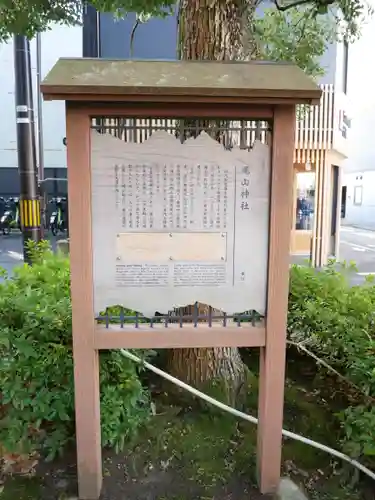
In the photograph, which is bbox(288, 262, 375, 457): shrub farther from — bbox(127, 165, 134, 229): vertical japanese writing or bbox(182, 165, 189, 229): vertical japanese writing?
bbox(127, 165, 134, 229): vertical japanese writing

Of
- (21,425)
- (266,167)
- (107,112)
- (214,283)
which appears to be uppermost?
(107,112)

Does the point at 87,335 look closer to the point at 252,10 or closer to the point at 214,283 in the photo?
the point at 214,283

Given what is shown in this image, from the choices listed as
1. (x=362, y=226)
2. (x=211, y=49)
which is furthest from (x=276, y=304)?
(x=362, y=226)

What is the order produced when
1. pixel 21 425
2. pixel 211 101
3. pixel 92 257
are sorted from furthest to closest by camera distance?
pixel 21 425 < pixel 92 257 < pixel 211 101

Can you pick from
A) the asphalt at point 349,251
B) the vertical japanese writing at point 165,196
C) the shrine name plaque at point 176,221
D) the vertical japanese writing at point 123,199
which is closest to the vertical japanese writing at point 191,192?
the shrine name plaque at point 176,221

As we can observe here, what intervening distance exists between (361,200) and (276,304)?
25062 millimetres

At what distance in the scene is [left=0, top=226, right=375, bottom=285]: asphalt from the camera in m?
11.7

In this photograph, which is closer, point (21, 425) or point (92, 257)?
point (92, 257)

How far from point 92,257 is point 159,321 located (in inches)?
26.2

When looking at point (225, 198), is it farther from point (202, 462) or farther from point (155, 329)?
point (202, 462)

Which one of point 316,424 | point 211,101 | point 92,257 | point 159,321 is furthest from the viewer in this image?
point 316,424

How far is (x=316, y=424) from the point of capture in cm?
317

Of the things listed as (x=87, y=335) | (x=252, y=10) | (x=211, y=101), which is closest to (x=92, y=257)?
(x=87, y=335)

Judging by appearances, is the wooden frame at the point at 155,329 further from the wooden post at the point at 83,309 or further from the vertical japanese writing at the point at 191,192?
the vertical japanese writing at the point at 191,192
